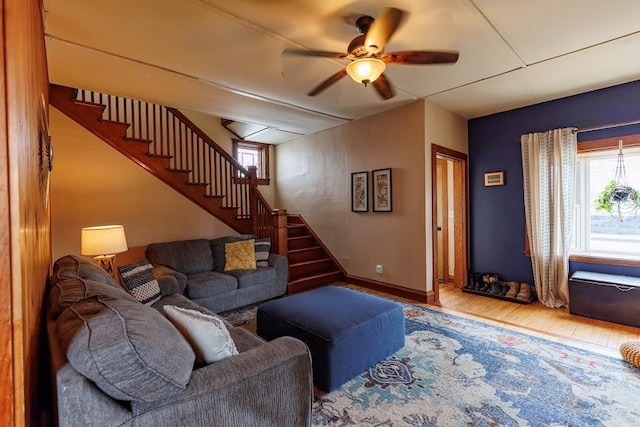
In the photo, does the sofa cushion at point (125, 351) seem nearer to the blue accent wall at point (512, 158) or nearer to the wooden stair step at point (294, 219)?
the blue accent wall at point (512, 158)

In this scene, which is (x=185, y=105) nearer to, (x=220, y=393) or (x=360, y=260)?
(x=360, y=260)

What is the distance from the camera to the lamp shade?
9.62 feet

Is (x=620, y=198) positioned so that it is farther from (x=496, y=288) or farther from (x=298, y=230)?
(x=298, y=230)

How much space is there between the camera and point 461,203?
4.52m

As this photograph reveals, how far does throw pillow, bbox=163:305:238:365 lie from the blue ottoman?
0.82 m

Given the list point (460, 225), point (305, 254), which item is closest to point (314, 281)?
point (305, 254)

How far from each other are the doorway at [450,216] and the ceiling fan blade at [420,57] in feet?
6.14

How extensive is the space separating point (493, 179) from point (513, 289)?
1519mm

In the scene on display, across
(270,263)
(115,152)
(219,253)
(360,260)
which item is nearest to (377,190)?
(360,260)

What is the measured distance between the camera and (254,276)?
3795mm

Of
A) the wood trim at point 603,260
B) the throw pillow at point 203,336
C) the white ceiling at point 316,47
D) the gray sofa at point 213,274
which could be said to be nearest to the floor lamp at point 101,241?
the gray sofa at point 213,274

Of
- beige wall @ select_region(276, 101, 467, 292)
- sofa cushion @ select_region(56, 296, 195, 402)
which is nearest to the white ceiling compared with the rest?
beige wall @ select_region(276, 101, 467, 292)

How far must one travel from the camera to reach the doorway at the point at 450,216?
3.97m

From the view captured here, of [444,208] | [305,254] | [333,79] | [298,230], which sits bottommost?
[305,254]
